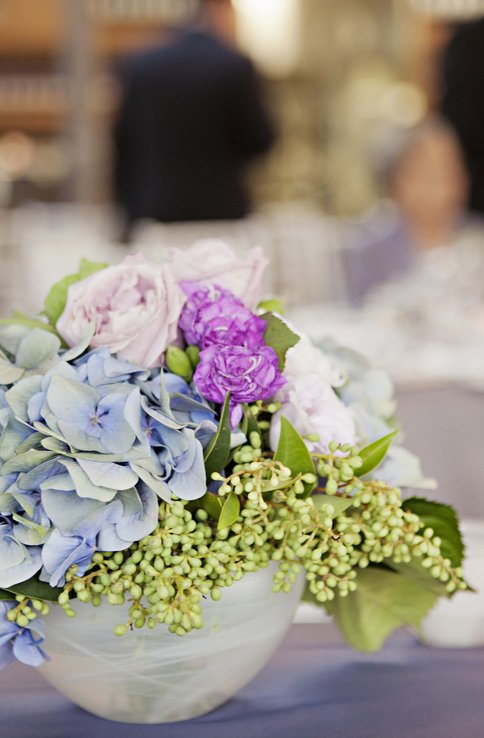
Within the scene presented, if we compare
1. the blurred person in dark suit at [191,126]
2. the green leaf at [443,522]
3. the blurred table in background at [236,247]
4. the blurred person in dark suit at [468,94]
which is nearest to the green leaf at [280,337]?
the green leaf at [443,522]

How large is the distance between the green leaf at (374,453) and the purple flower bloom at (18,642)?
0.21 meters

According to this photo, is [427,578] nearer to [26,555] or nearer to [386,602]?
[386,602]

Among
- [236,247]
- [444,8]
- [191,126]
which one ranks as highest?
[444,8]

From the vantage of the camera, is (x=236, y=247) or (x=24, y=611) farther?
(x=236, y=247)

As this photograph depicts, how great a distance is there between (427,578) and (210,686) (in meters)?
0.15

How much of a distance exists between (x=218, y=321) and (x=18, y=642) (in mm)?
213

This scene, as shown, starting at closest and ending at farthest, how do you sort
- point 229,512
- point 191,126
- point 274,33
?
1. point 229,512
2. point 191,126
3. point 274,33

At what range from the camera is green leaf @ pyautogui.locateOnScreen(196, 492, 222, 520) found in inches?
21.6

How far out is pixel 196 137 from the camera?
3688 millimetres

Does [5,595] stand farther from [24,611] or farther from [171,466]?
[171,466]

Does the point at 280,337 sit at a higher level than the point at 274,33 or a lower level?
higher

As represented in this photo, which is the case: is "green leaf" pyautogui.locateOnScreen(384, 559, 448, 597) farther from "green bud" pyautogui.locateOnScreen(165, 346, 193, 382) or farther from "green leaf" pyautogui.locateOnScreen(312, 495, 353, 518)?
"green bud" pyautogui.locateOnScreen(165, 346, 193, 382)

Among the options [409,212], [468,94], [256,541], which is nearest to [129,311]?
[256,541]

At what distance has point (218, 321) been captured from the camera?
0.58 meters
